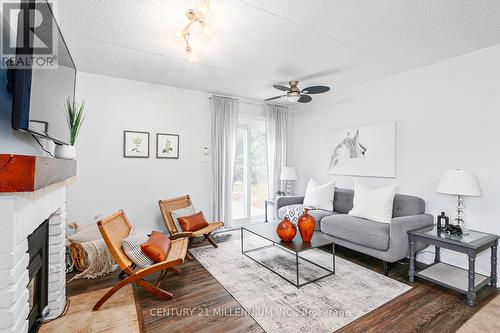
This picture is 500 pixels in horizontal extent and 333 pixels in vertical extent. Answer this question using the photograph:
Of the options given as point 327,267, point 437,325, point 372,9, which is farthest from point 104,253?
point 372,9

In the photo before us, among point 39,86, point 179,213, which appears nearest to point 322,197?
point 179,213

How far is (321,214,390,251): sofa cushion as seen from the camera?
2781 mm

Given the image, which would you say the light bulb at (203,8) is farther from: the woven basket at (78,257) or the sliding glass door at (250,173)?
the sliding glass door at (250,173)

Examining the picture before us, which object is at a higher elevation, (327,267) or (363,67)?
(363,67)

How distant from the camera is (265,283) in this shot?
2600 mm

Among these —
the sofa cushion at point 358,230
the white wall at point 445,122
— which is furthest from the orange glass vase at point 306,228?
the white wall at point 445,122

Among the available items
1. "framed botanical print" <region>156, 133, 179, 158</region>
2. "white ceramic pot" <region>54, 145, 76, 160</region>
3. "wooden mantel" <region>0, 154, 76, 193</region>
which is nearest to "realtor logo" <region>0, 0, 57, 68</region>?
"wooden mantel" <region>0, 154, 76, 193</region>

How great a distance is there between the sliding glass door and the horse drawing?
1410 mm

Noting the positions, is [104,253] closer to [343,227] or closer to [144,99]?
[144,99]

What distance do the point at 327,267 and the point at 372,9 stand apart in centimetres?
268

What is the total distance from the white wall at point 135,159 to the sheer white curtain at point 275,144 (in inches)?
52.4

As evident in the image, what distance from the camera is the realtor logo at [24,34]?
1025 millimetres

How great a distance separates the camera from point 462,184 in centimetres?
253

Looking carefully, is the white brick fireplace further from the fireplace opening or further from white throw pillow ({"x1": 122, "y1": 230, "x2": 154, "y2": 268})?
white throw pillow ({"x1": 122, "y1": 230, "x2": 154, "y2": 268})
